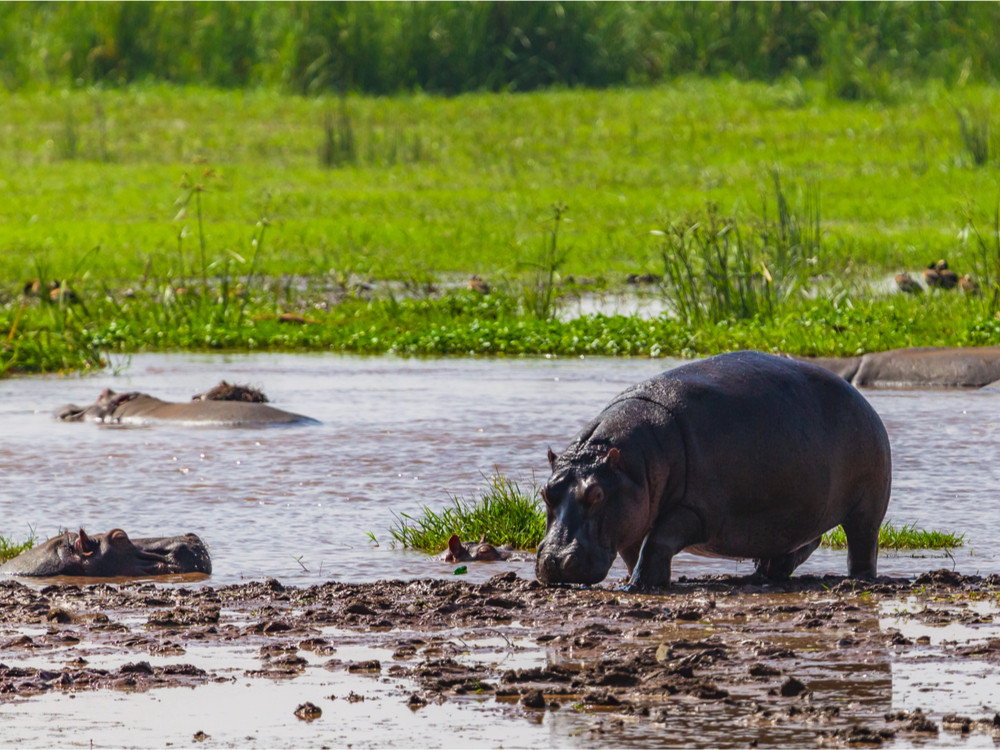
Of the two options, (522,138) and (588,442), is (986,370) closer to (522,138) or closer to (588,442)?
(588,442)

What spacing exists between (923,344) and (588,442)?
313 inches

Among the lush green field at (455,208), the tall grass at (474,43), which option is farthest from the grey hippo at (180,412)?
the tall grass at (474,43)

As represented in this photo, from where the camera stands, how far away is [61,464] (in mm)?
9078

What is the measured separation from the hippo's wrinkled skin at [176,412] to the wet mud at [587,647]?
4.23m

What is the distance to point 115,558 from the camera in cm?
644

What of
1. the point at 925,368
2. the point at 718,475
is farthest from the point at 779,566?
the point at 925,368

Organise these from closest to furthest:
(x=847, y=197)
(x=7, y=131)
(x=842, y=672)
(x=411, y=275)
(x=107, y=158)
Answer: (x=842, y=672) → (x=411, y=275) → (x=847, y=197) → (x=107, y=158) → (x=7, y=131)

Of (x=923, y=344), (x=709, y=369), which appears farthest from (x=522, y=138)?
(x=709, y=369)

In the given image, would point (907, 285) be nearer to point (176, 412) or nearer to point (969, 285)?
point (969, 285)

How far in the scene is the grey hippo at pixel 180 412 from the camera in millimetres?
10312

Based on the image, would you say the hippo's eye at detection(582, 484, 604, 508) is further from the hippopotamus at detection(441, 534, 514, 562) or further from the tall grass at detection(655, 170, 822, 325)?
the tall grass at detection(655, 170, 822, 325)

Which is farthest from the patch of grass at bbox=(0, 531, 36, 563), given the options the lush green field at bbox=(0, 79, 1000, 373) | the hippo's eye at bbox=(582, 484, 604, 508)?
the lush green field at bbox=(0, 79, 1000, 373)

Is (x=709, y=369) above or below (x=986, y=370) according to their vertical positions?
above

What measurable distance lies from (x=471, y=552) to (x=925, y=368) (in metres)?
6.04
